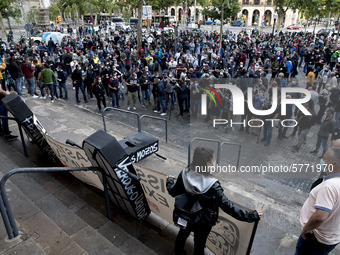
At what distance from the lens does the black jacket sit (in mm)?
2861

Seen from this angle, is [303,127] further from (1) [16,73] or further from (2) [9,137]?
(1) [16,73]

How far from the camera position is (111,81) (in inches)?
501

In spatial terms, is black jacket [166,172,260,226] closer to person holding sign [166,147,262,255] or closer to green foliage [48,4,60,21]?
person holding sign [166,147,262,255]

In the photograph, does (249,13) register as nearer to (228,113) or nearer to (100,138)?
(228,113)

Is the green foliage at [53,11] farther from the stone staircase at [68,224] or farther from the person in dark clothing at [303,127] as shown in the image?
the stone staircase at [68,224]

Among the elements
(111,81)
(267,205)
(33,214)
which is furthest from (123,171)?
(111,81)

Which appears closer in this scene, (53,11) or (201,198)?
(201,198)

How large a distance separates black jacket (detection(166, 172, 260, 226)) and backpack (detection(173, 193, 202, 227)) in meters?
0.06

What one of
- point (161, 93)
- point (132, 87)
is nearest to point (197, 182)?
point (161, 93)

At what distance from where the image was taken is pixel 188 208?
3.04m

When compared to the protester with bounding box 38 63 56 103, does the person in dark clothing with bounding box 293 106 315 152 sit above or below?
below

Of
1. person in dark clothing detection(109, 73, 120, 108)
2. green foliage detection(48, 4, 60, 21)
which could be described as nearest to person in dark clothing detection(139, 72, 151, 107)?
person in dark clothing detection(109, 73, 120, 108)

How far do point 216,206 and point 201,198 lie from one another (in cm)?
21

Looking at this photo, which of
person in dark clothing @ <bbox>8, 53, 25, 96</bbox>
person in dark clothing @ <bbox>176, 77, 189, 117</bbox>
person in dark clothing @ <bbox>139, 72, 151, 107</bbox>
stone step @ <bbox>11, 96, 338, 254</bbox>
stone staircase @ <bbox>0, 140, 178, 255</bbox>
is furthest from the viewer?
person in dark clothing @ <bbox>139, 72, 151, 107</bbox>
